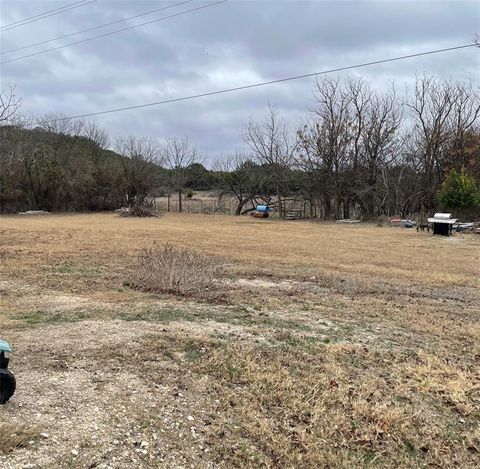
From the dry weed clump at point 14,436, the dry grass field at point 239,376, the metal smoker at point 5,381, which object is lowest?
the dry grass field at point 239,376

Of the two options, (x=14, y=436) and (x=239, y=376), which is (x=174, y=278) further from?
(x=14, y=436)

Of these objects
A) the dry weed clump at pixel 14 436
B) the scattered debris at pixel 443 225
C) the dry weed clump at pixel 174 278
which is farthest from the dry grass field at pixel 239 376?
the scattered debris at pixel 443 225

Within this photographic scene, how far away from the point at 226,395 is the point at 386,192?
28.0 metres

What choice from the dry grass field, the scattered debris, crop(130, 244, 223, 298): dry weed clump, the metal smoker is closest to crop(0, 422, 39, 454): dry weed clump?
the dry grass field

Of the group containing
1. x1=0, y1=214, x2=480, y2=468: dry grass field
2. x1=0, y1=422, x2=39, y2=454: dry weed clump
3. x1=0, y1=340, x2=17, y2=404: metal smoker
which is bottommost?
x1=0, y1=214, x2=480, y2=468: dry grass field

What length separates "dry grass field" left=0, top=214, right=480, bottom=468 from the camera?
2766 mm

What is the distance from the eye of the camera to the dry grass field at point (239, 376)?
2766mm

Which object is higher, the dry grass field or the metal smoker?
the metal smoker

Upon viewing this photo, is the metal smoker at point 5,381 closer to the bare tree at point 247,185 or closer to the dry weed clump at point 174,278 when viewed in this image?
the dry weed clump at point 174,278

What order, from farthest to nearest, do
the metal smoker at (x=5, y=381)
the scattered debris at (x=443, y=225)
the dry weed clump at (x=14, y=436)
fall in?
1. the scattered debris at (x=443, y=225)
2. the metal smoker at (x=5, y=381)
3. the dry weed clump at (x=14, y=436)

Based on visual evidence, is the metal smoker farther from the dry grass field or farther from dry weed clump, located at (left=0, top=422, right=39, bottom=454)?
dry weed clump, located at (left=0, top=422, right=39, bottom=454)

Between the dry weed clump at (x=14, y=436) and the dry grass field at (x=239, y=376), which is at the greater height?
the dry weed clump at (x=14, y=436)

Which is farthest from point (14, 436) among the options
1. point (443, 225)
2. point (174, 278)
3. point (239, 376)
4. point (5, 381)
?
point (443, 225)

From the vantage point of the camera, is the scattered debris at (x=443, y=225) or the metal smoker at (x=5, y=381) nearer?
the metal smoker at (x=5, y=381)
